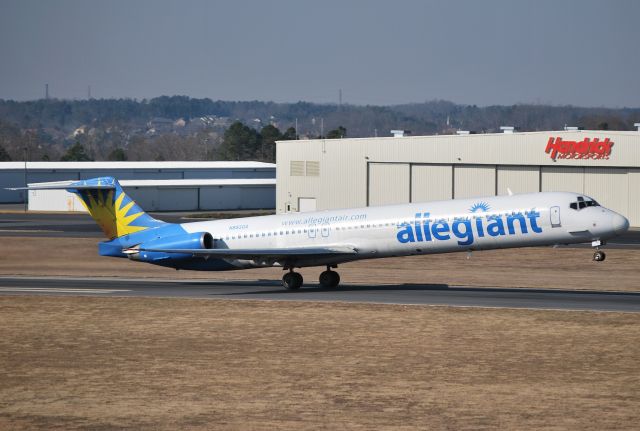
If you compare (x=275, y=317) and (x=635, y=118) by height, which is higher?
(x=635, y=118)

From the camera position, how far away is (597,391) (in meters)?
22.7

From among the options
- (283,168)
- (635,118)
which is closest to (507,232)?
(283,168)

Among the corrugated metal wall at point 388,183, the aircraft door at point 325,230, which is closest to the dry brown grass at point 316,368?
the aircraft door at point 325,230

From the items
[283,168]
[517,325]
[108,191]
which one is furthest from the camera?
[283,168]

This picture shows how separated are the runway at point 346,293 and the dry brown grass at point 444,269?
320 centimetres

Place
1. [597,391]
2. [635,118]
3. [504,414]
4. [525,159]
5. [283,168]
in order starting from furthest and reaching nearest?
[635,118], [283,168], [525,159], [597,391], [504,414]

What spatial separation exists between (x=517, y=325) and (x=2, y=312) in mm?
18018

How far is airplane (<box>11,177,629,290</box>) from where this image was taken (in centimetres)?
3866

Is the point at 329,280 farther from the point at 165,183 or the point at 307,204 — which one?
A: the point at 165,183

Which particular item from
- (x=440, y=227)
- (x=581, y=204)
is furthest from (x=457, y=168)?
(x=581, y=204)

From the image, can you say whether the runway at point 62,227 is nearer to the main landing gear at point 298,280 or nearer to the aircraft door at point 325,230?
the main landing gear at point 298,280

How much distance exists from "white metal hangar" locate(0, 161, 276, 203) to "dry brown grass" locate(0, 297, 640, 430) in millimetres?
96839

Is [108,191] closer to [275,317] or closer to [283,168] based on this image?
[275,317]

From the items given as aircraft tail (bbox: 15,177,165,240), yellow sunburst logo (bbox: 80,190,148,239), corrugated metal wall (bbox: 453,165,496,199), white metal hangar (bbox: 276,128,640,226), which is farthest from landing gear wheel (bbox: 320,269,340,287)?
corrugated metal wall (bbox: 453,165,496,199)
